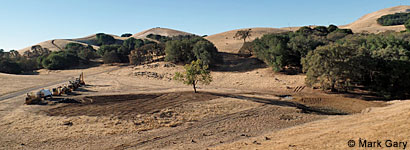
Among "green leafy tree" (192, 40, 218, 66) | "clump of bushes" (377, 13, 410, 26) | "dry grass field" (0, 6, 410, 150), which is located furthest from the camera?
"clump of bushes" (377, 13, 410, 26)

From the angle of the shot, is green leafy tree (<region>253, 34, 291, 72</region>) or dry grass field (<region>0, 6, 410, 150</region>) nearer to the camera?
dry grass field (<region>0, 6, 410, 150</region>)

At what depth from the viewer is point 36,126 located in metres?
21.2

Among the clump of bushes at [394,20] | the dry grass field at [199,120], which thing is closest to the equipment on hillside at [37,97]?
the dry grass field at [199,120]

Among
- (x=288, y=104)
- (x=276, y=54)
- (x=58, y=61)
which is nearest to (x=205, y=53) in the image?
(x=276, y=54)

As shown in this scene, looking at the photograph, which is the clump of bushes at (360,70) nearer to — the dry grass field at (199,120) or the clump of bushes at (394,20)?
the dry grass field at (199,120)

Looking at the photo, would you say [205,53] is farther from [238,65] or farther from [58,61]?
[58,61]

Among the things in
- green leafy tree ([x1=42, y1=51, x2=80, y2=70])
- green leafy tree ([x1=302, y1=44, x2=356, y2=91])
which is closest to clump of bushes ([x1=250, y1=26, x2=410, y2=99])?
green leafy tree ([x1=302, y1=44, x2=356, y2=91])

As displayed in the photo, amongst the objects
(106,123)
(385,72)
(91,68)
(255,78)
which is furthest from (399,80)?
(91,68)

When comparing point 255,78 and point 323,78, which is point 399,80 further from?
point 255,78

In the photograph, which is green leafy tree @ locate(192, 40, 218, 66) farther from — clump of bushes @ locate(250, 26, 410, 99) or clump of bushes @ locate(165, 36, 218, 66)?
clump of bushes @ locate(250, 26, 410, 99)

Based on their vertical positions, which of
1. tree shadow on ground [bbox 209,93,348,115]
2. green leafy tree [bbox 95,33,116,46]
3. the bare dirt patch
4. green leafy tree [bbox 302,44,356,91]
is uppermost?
green leafy tree [bbox 95,33,116,46]

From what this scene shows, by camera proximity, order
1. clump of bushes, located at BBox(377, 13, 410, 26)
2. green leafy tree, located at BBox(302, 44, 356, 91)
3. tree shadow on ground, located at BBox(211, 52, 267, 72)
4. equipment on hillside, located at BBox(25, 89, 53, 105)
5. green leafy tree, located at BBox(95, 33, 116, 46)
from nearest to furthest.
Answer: equipment on hillside, located at BBox(25, 89, 53, 105) < green leafy tree, located at BBox(302, 44, 356, 91) < tree shadow on ground, located at BBox(211, 52, 267, 72) < clump of bushes, located at BBox(377, 13, 410, 26) < green leafy tree, located at BBox(95, 33, 116, 46)

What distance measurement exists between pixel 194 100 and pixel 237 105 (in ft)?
20.7

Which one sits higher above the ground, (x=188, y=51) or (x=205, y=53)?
(x=188, y=51)
